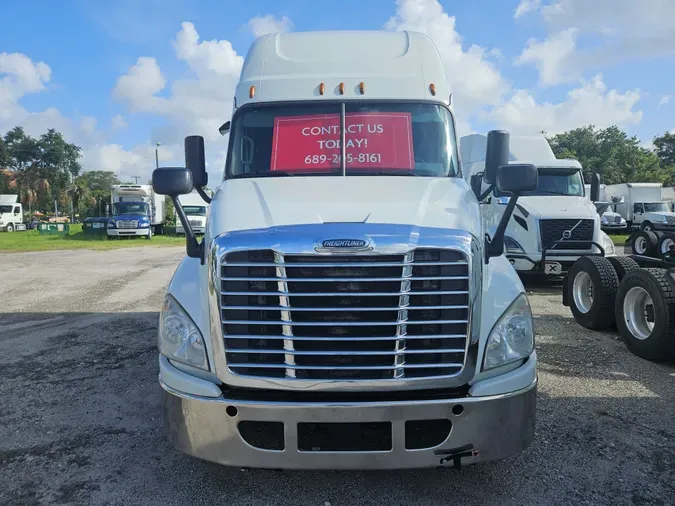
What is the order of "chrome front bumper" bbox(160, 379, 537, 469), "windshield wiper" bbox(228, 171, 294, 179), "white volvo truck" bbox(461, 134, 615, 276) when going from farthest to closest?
Answer: "white volvo truck" bbox(461, 134, 615, 276) → "windshield wiper" bbox(228, 171, 294, 179) → "chrome front bumper" bbox(160, 379, 537, 469)

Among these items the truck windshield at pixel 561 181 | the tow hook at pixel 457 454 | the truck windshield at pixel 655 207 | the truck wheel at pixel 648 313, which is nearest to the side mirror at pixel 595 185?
the truck windshield at pixel 561 181

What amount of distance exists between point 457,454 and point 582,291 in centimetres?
551

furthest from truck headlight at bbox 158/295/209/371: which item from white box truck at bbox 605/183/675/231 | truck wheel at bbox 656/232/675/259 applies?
white box truck at bbox 605/183/675/231

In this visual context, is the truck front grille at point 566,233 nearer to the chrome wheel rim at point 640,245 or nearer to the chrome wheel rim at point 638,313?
the chrome wheel rim at point 638,313

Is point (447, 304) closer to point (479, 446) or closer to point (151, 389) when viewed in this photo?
point (479, 446)

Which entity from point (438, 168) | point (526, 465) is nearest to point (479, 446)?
point (526, 465)

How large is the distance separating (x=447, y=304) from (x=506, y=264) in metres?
0.96

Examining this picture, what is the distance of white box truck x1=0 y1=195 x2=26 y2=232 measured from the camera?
48284 millimetres

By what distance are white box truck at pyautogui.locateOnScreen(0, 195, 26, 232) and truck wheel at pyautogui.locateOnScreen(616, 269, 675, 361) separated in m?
52.2

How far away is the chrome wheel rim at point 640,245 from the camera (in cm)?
1472

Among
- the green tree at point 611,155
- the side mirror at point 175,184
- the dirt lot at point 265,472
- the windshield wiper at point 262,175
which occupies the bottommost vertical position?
the dirt lot at point 265,472

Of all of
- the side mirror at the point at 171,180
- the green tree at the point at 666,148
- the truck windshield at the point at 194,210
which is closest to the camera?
the side mirror at the point at 171,180

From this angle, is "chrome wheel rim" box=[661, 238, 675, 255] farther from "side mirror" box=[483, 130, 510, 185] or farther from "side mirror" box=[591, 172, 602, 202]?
"side mirror" box=[483, 130, 510, 185]

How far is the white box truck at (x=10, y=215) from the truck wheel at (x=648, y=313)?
52191 mm
